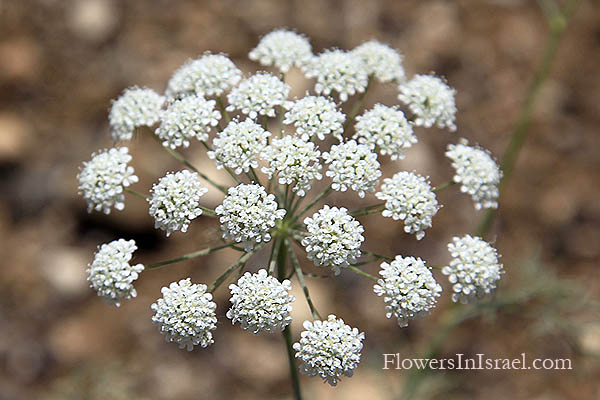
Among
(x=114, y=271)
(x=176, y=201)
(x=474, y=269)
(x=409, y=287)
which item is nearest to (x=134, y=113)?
(x=176, y=201)

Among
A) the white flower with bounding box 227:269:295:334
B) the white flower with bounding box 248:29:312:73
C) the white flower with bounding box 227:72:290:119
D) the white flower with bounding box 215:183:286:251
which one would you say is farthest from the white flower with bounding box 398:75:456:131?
the white flower with bounding box 227:269:295:334

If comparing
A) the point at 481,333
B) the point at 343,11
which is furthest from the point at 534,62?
the point at 481,333

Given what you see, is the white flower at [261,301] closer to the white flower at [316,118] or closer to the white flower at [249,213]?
the white flower at [249,213]

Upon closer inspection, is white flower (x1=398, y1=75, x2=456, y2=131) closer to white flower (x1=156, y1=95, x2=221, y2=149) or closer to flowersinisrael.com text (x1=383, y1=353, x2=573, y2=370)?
white flower (x1=156, y1=95, x2=221, y2=149)

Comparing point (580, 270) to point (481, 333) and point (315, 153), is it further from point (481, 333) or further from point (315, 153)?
point (315, 153)

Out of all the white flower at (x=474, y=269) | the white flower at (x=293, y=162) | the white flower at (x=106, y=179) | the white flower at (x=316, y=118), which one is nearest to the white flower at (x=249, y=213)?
the white flower at (x=293, y=162)
